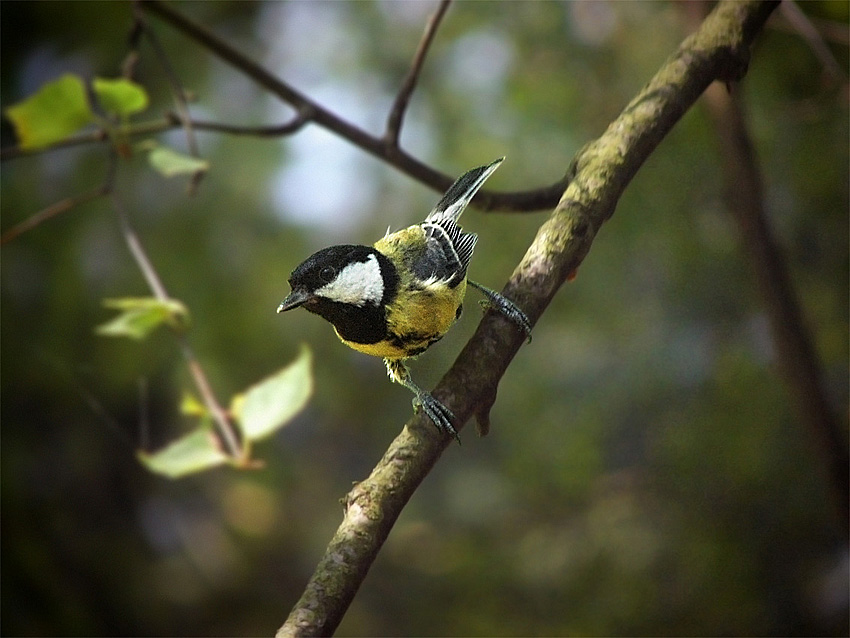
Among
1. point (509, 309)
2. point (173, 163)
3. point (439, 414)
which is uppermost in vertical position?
point (173, 163)

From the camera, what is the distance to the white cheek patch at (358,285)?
2.16ft

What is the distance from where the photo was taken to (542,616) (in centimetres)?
132

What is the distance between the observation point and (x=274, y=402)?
90 centimetres

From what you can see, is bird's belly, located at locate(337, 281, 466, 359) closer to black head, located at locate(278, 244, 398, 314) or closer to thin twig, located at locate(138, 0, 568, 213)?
black head, located at locate(278, 244, 398, 314)

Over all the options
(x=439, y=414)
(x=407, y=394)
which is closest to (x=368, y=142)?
(x=439, y=414)

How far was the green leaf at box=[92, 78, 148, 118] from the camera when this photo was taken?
0.88m

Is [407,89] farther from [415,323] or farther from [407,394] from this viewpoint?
[407,394]

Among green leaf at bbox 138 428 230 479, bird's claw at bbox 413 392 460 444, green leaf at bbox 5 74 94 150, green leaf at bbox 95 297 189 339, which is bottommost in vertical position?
bird's claw at bbox 413 392 460 444

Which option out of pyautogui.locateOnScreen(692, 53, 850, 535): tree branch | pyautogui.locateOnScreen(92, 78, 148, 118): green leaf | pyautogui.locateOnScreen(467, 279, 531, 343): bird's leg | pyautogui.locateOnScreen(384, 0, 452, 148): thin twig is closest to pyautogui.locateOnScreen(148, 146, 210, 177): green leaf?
pyautogui.locateOnScreen(92, 78, 148, 118): green leaf

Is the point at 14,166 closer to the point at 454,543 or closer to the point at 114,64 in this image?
the point at 114,64

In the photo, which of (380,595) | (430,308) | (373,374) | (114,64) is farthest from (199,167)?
(380,595)

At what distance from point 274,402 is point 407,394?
1.63 ft

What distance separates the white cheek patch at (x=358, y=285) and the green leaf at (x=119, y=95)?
0.39 meters

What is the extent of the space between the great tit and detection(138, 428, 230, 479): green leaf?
0.84ft
